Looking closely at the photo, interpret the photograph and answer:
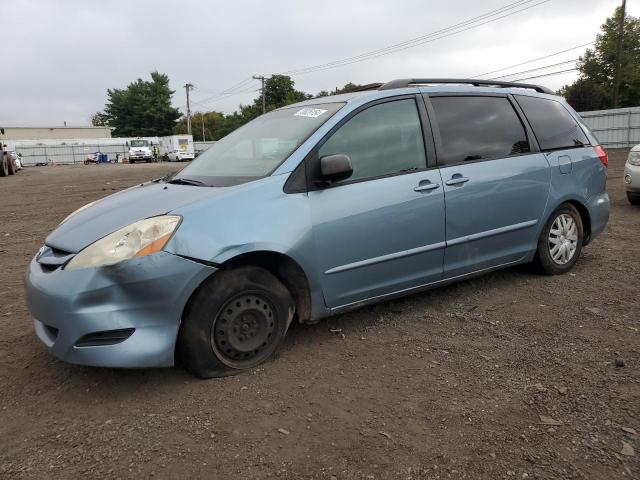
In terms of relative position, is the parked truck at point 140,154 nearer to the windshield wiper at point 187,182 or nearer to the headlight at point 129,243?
the windshield wiper at point 187,182

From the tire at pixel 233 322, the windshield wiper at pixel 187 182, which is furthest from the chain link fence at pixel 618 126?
the tire at pixel 233 322

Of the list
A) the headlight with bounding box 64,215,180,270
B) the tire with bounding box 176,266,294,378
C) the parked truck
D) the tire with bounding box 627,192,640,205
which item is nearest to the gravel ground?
the tire with bounding box 176,266,294,378

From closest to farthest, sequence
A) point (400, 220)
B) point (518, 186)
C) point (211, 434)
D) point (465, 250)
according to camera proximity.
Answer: point (211, 434) < point (400, 220) < point (465, 250) < point (518, 186)

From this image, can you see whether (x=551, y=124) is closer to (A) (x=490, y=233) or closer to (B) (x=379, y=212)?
(A) (x=490, y=233)

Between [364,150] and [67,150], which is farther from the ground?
[67,150]

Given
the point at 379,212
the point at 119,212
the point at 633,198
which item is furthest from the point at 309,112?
the point at 633,198

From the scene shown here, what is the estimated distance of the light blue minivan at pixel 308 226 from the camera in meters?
2.68

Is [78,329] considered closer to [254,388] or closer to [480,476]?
[254,388]

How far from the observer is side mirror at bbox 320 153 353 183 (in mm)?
3074

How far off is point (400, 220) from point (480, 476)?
68.7 inches

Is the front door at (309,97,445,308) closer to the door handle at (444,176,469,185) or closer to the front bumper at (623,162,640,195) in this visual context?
the door handle at (444,176,469,185)

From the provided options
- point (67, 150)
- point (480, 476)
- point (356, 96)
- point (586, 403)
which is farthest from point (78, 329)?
point (67, 150)

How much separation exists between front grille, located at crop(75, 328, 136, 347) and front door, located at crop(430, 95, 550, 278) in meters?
2.27

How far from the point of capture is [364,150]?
3.42 meters
